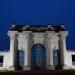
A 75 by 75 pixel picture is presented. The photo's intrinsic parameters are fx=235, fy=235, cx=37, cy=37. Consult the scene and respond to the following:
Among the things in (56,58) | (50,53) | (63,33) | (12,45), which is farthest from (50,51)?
(12,45)

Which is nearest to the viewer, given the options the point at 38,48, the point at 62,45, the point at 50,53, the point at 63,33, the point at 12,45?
the point at 50,53

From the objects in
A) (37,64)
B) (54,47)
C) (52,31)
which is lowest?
(37,64)

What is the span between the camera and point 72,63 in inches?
1588

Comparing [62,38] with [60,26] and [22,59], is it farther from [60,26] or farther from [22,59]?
[22,59]

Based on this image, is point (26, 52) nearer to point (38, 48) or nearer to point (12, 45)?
point (38, 48)

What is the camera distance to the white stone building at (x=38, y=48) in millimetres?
39375

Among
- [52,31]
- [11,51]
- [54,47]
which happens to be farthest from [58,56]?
[11,51]

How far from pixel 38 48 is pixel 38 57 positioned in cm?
178

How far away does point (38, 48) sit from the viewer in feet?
133

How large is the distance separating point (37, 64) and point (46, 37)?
4858mm

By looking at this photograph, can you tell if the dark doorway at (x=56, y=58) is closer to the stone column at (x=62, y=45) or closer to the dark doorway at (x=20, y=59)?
the stone column at (x=62, y=45)

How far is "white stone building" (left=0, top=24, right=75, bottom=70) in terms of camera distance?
39375mm

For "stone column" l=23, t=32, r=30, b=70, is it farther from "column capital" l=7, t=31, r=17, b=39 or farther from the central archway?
"column capital" l=7, t=31, r=17, b=39

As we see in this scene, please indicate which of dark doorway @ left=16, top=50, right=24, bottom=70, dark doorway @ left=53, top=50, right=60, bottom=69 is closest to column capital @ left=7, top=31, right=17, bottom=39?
dark doorway @ left=16, top=50, right=24, bottom=70
